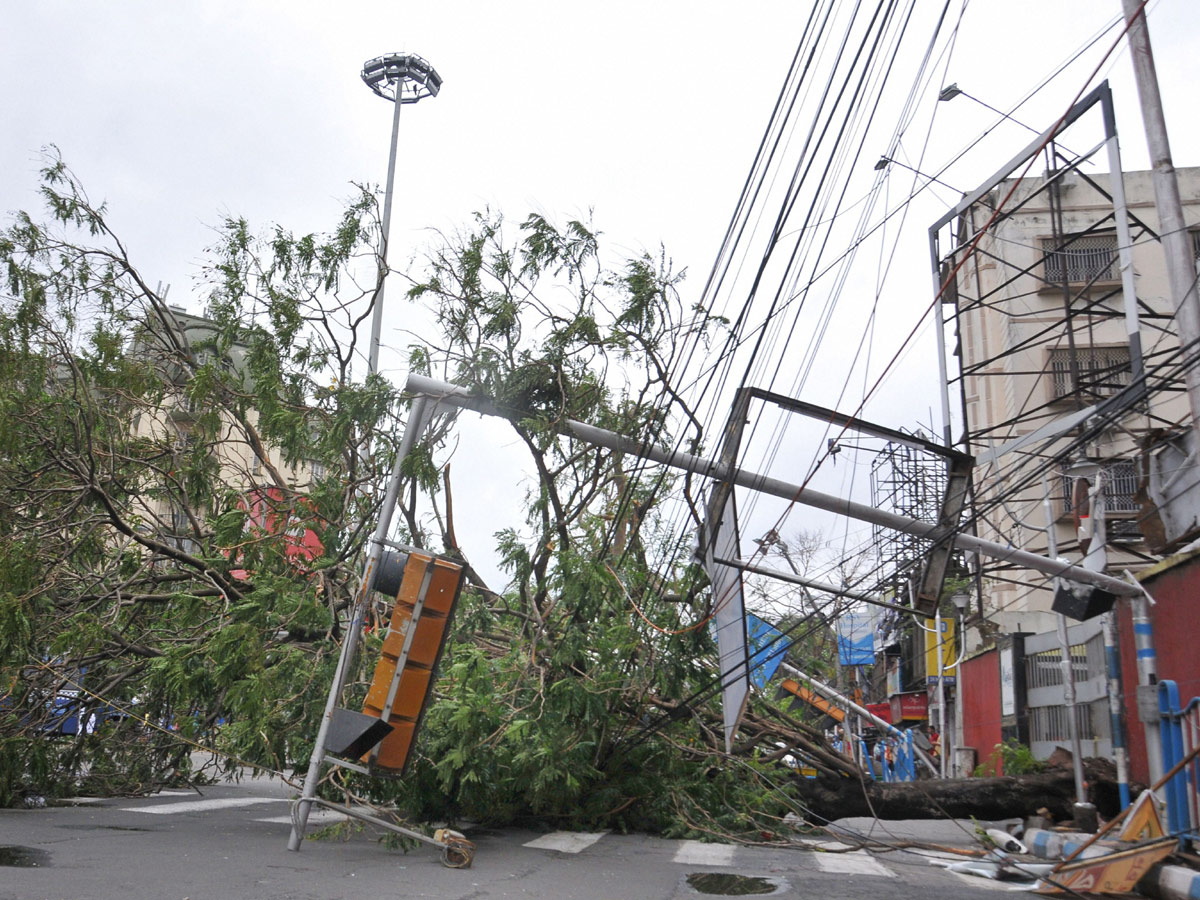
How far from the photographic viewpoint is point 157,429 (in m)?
13.3

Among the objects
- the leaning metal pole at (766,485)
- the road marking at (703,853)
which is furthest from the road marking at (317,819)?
the leaning metal pole at (766,485)

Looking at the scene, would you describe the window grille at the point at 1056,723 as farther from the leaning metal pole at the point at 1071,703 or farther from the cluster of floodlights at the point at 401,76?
the cluster of floodlights at the point at 401,76

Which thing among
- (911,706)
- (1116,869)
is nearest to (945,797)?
(1116,869)

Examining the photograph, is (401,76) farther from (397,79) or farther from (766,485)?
(766,485)

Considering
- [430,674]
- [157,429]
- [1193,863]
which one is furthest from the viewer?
[157,429]

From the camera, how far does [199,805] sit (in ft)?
40.0

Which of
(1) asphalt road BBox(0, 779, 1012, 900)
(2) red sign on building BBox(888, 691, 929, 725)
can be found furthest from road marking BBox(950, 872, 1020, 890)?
(2) red sign on building BBox(888, 691, 929, 725)

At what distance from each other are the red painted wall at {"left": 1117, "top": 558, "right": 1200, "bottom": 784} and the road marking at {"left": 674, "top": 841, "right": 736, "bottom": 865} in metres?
4.55

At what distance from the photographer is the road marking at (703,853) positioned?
895 cm

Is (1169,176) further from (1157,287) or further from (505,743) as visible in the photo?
(1157,287)

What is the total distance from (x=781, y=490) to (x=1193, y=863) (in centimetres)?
404

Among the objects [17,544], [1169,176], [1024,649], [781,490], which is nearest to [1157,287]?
[1024,649]

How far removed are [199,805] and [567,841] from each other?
5097 millimetres

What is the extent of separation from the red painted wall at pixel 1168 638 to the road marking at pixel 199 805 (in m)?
10.3
